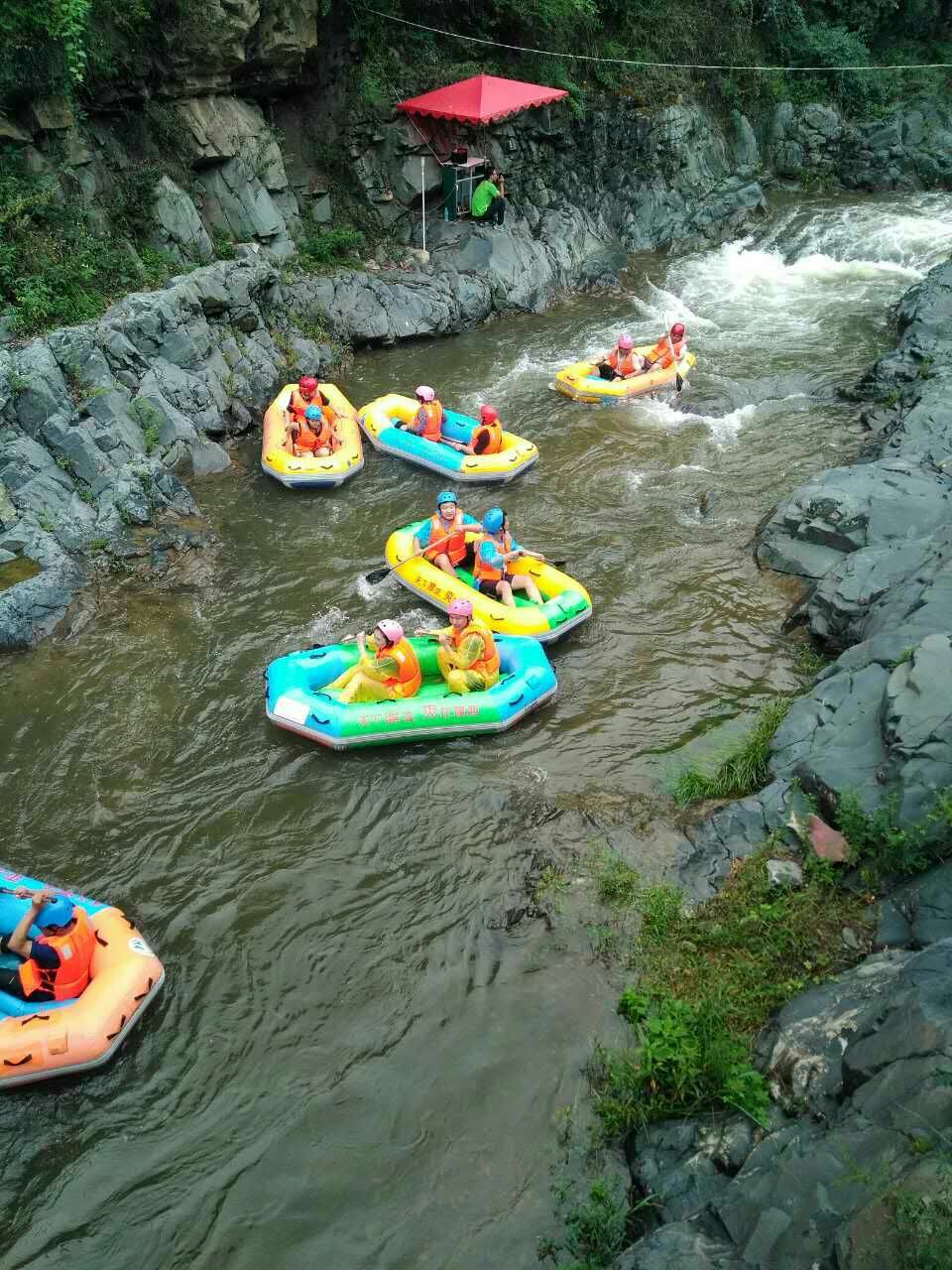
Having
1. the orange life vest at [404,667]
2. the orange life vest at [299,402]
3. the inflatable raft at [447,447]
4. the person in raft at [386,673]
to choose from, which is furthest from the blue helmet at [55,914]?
the orange life vest at [299,402]

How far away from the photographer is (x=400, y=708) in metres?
7.78

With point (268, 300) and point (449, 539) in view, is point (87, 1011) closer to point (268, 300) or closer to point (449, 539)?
point (449, 539)

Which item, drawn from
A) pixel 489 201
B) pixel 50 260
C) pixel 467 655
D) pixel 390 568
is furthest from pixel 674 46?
pixel 467 655

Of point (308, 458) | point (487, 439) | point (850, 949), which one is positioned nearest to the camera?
point (850, 949)

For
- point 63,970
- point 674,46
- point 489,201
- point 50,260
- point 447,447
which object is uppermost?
point 674,46

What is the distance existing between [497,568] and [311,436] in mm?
3916

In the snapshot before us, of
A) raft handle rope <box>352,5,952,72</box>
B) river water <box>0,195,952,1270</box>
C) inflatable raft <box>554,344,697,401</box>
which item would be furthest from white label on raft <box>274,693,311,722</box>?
raft handle rope <box>352,5,952,72</box>

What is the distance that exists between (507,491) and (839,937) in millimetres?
7141

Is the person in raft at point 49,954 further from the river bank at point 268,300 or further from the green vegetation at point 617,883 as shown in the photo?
the river bank at point 268,300

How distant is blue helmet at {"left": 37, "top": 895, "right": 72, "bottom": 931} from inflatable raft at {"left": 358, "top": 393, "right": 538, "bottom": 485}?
714 centimetres

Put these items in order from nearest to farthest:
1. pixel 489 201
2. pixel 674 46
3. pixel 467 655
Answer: pixel 467 655 → pixel 489 201 → pixel 674 46

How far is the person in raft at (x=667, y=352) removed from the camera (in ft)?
44.1

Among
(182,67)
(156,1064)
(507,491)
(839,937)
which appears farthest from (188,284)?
(839,937)

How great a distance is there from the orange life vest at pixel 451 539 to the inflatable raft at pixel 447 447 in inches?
83.1
